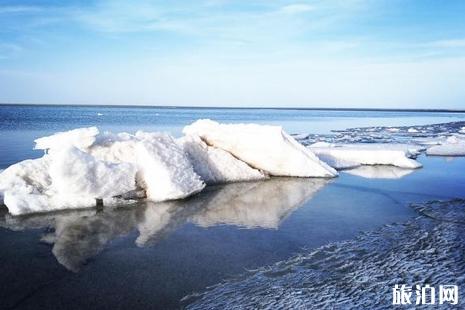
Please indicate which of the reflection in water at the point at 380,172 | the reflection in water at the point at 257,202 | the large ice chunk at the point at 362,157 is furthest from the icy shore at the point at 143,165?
the large ice chunk at the point at 362,157

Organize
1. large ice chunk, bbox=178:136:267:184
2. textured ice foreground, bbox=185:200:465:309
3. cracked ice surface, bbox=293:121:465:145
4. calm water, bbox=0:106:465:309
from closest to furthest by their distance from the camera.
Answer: textured ice foreground, bbox=185:200:465:309, calm water, bbox=0:106:465:309, large ice chunk, bbox=178:136:267:184, cracked ice surface, bbox=293:121:465:145

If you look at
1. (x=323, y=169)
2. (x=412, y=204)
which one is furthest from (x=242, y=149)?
(x=412, y=204)

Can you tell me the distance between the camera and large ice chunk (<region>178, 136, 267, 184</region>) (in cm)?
846

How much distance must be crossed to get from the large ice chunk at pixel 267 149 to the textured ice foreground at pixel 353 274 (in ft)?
14.0

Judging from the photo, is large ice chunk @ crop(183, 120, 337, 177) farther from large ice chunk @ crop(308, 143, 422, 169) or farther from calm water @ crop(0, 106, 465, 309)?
large ice chunk @ crop(308, 143, 422, 169)

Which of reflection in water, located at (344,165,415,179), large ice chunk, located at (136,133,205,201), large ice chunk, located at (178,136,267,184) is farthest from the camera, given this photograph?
reflection in water, located at (344,165,415,179)

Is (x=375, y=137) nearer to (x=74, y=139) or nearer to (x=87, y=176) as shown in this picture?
(x=74, y=139)

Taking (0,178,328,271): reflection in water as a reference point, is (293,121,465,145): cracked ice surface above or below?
above

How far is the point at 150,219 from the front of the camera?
18.4 ft

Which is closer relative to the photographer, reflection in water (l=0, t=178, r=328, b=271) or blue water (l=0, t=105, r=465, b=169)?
reflection in water (l=0, t=178, r=328, b=271)

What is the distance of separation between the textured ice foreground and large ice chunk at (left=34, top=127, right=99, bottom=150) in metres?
4.68

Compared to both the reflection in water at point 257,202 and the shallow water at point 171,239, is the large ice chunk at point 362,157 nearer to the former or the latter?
the reflection in water at point 257,202

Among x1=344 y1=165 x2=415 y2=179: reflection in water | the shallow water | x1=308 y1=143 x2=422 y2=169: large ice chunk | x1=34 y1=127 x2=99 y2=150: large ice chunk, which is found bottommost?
the shallow water

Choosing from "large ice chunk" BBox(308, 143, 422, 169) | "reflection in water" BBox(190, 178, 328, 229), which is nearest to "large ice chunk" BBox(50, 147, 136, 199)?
"reflection in water" BBox(190, 178, 328, 229)
